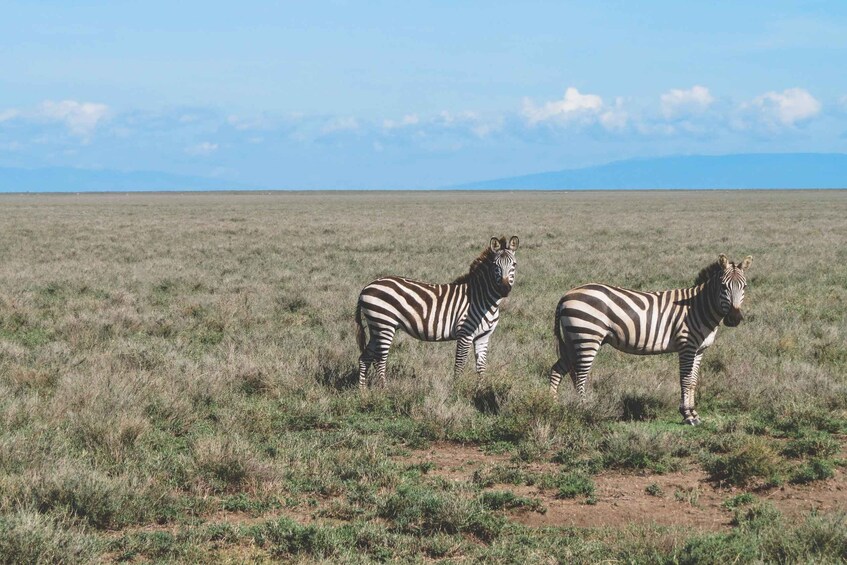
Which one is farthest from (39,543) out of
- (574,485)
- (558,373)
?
(558,373)

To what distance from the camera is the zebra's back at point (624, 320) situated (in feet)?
27.5

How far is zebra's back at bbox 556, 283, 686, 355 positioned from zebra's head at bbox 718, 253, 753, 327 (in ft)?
1.62

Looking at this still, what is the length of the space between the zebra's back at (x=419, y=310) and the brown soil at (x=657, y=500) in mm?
2503

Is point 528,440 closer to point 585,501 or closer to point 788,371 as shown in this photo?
point 585,501

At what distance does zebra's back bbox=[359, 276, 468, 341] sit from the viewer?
371 inches

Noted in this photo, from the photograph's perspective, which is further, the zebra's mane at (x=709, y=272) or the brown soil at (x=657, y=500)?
the zebra's mane at (x=709, y=272)

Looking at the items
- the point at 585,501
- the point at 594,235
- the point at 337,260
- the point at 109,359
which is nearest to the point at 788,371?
the point at 585,501

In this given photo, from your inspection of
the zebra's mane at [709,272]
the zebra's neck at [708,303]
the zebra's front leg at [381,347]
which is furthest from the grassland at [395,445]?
the zebra's mane at [709,272]

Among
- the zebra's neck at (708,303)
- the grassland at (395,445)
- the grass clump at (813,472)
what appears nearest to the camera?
the grassland at (395,445)

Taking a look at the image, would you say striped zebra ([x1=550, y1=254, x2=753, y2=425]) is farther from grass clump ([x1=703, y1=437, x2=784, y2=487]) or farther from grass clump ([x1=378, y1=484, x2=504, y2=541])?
grass clump ([x1=378, y1=484, x2=504, y2=541])

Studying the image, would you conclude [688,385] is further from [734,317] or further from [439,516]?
[439,516]

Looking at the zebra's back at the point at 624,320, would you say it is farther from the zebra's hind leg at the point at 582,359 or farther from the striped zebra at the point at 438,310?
the striped zebra at the point at 438,310

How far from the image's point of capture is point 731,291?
798 cm

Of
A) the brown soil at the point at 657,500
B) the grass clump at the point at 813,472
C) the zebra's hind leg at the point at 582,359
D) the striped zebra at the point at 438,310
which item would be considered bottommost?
the brown soil at the point at 657,500
